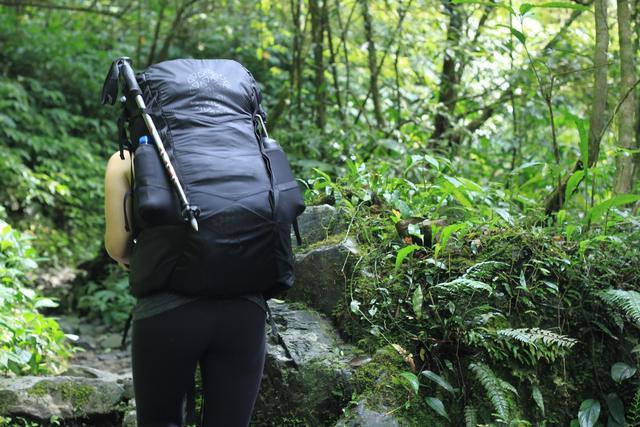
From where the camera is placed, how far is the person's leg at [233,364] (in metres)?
2.53

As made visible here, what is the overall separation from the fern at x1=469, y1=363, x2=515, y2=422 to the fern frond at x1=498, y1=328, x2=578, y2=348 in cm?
20

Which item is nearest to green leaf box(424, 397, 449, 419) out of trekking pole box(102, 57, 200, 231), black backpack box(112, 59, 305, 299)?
black backpack box(112, 59, 305, 299)

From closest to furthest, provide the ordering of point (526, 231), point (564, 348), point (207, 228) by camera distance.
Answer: point (207, 228)
point (564, 348)
point (526, 231)

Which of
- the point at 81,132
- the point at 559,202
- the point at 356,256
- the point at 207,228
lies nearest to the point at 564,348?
the point at 356,256

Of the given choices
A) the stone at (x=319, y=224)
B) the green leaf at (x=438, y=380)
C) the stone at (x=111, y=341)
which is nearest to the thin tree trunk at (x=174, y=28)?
the stone at (x=111, y=341)

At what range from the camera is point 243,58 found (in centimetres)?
1228

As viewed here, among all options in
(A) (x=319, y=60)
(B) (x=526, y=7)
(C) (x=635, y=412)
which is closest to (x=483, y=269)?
(C) (x=635, y=412)

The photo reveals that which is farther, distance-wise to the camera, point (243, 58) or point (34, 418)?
point (243, 58)

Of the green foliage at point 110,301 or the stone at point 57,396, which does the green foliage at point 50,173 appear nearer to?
the green foliage at point 110,301

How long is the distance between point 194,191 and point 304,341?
153 centimetres

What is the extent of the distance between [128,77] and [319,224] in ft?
6.45

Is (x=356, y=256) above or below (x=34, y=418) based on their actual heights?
above

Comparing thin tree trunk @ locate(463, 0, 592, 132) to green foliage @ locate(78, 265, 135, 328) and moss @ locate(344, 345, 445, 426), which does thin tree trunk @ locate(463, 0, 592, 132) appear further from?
moss @ locate(344, 345, 445, 426)

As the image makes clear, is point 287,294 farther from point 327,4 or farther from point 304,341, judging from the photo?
point 327,4
